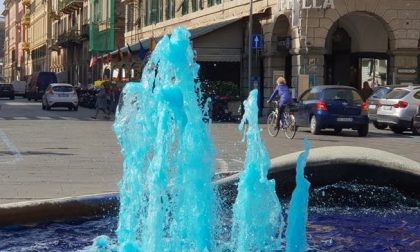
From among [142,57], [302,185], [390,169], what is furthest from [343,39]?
[302,185]

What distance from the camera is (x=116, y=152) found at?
1828 centimetres

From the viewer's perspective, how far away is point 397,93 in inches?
1083

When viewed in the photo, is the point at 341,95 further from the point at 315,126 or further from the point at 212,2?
the point at 212,2

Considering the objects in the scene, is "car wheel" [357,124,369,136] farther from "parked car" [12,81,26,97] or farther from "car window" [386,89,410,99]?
"parked car" [12,81,26,97]

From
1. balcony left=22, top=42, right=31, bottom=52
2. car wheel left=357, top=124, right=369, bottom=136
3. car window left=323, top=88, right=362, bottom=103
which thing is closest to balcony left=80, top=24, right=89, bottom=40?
car window left=323, top=88, right=362, bottom=103

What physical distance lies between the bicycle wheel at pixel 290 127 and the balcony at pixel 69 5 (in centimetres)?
6037

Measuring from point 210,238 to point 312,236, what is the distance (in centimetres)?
289

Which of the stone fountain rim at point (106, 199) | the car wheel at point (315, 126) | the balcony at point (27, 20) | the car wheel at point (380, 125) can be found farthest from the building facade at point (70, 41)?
the stone fountain rim at point (106, 199)

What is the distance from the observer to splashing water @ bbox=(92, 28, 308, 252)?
19.7 ft

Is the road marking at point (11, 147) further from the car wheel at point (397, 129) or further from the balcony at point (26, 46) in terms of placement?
the balcony at point (26, 46)

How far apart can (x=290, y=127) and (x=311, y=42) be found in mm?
12616

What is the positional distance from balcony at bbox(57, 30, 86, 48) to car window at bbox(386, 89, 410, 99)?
53611 mm

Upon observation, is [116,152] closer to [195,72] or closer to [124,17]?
[195,72]

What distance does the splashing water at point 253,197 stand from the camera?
722 cm
